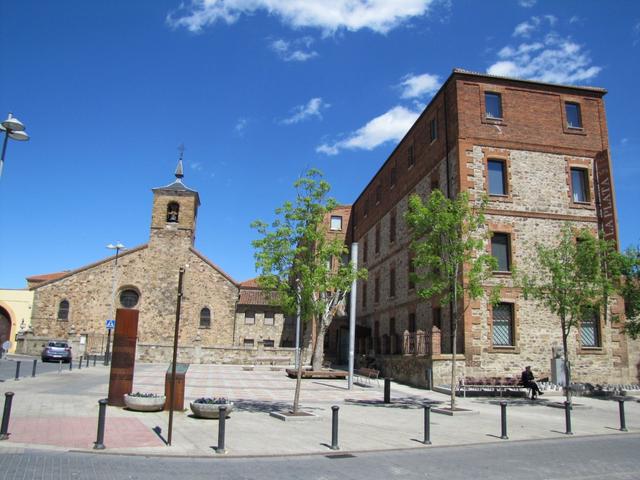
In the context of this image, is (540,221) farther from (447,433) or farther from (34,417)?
(34,417)

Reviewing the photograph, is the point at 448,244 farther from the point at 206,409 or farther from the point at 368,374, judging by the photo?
the point at 368,374

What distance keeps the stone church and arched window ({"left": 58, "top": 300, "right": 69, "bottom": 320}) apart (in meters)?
0.08

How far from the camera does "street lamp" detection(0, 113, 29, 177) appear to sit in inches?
510

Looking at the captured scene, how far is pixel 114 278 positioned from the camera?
43.6 m

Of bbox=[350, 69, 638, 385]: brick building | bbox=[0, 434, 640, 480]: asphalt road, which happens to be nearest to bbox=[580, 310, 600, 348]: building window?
bbox=[350, 69, 638, 385]: brick building

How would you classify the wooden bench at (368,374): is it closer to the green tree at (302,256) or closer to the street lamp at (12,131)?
the green tree at (302,256)

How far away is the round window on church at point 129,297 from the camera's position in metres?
44.6

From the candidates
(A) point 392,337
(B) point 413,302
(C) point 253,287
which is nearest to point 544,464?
(B) point 413,302

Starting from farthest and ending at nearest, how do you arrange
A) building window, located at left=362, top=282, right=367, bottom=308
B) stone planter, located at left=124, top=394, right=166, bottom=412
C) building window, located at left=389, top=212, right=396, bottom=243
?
building window, located at left=362, top=282, right=367, bottom=308
building window, located at left=389, top=212, right=396, bottom=243
stone planter, located at left=124, top=394, right=166, bottom=412

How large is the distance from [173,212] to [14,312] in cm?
1541

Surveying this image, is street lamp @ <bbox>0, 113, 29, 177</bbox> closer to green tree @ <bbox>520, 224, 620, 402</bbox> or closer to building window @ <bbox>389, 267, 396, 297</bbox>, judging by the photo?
green tree @ <bbox>520, 224, 620, 402</bbox>

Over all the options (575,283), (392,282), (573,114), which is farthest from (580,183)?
(392,282)

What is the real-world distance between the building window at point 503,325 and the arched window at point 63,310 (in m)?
36.2

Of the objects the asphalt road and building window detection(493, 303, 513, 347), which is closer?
the asphalt road
